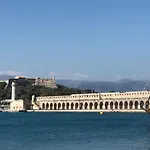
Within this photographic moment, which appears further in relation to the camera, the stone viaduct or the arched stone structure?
the arched stone structure

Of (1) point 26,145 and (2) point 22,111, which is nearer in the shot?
(1) point 26,145

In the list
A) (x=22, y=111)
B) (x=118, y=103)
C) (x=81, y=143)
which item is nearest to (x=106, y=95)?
(x=118, y=103)

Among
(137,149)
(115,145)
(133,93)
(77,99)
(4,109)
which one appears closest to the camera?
(137,149)

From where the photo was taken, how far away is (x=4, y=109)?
651 ft

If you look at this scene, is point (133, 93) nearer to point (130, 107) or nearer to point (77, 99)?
point (130, 107)

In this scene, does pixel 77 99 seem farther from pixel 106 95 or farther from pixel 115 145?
pixel 115 145

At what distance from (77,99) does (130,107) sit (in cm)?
2110

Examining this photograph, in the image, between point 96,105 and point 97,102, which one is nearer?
point 97,102

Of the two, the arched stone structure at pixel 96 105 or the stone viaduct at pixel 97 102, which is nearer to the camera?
the stone viaduct at pixel 97 102

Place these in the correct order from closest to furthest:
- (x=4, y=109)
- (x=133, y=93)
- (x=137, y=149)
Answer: (x=137, y=149), (x=133, y=93), (x=4, y=109)

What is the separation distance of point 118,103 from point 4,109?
56672 millimetres

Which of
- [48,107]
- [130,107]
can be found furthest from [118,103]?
[48,107]

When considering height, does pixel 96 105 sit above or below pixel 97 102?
below

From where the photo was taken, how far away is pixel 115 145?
142 feet
